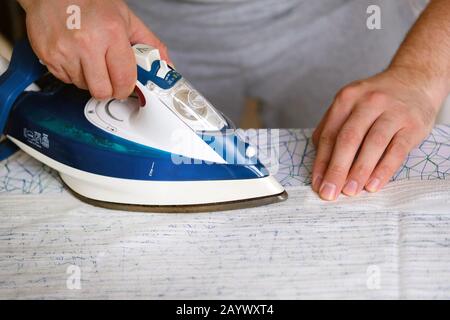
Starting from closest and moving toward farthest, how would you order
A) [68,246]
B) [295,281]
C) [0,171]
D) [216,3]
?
[295,281] < [68,246] < [0,171] < [216,3]

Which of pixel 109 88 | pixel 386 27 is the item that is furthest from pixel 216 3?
pixel 109 88

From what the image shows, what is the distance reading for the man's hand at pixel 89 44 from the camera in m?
0.97

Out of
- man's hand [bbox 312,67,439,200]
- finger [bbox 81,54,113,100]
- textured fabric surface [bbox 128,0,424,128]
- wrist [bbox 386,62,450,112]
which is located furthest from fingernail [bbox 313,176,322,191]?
textured fabric surface [bbox 128,0,424,128]

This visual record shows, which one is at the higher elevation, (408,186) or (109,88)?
(109,88)

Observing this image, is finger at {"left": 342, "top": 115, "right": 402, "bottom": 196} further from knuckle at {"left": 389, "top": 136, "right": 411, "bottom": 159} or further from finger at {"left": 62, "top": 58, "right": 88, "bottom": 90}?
finger at {"left": 62, "top": 58, "right": 88, "bottom": 90}

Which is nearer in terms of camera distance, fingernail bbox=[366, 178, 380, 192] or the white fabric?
the white fabric

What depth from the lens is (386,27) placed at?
1.58 metres

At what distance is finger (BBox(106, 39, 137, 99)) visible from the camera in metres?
0.97

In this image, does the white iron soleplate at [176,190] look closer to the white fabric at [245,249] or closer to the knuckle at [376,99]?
the white fabric at [245,249]

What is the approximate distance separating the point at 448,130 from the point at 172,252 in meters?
0.64

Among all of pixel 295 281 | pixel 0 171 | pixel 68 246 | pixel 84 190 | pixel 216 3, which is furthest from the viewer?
pixel 216 3

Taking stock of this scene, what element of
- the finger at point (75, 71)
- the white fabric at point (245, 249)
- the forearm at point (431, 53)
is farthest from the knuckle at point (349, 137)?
the finger at point (75, 71)

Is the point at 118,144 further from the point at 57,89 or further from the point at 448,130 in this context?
the point at 448,130

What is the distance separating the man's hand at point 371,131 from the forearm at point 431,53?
16 mm
